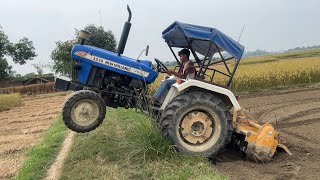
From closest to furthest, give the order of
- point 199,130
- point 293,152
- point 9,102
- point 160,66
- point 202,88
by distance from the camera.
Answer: point 199,130, point 202,88, point 293,152, point 160,66, point 9,102

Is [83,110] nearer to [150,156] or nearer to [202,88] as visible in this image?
[150,156]

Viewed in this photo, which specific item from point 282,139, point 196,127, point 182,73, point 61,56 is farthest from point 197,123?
point 61,56

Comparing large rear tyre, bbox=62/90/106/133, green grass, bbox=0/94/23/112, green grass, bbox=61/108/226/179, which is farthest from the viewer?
green grass, bbox=0/94/23/112

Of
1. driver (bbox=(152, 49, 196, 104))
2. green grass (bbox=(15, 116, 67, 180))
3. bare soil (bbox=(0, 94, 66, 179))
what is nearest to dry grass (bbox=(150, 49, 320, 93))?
bare soil (bbox=(0, 94, 66, 179))

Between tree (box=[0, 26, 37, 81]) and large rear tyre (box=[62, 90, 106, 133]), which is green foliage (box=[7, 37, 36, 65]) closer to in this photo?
tree (box=[0, 26, 37, 81])

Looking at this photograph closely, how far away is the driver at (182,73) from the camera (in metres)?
7.20

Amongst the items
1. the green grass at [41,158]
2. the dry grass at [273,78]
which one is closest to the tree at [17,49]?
the dry grass at [273,78]

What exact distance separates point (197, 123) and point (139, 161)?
111cm

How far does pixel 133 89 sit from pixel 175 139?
4.88 feet

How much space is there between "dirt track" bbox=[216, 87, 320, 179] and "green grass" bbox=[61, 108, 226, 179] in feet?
1.86

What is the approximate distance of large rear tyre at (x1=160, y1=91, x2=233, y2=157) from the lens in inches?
251

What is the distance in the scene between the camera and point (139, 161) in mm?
6156

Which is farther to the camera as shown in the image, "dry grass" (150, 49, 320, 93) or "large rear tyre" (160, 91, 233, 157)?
"dry grass" (150, 49, 320, 93)

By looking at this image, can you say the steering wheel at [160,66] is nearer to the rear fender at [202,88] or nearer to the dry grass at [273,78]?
the rear fender at [202,88]
